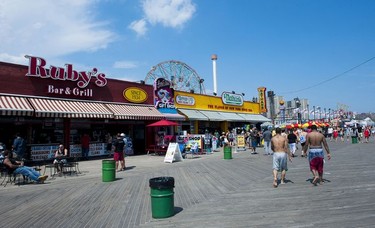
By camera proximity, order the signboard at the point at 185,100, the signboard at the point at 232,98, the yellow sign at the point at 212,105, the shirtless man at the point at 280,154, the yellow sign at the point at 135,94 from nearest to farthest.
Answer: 1. the shirtless man at the point at 280,154
2. the yellow sign at the point at 135,94
3. the signboard at the point at 185,100
4. the yellow sign at the point at 212,105
5. the signboard at the point at 232,98

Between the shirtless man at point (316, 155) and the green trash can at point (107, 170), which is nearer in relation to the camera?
the shirtless man at point (316, 155)

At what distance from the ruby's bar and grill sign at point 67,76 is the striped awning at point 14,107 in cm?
170

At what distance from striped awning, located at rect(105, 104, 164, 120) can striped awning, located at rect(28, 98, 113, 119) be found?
0.77 meters

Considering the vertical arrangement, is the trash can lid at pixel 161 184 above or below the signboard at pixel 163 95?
below

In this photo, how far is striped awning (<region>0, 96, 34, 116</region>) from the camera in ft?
49.1

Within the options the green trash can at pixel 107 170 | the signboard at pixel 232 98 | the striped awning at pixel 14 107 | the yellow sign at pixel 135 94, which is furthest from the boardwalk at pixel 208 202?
the signboard at pixel 232 98

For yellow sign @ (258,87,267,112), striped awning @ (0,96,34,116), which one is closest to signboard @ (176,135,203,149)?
striped awning @ (0,96,34,116)

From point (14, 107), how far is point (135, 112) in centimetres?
807

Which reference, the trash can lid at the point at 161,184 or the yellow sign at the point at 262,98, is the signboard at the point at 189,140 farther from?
the yellow sign at the point at 262,98

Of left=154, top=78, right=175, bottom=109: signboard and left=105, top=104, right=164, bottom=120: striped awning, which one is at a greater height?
left=154, top=78, right=175, bottom=109: signboard

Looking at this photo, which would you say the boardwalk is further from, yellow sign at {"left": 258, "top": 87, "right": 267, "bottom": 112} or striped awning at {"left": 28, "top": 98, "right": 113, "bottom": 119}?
yellow sign at {"left": 258, "top": 87, "right": 267, "bottom": 112}

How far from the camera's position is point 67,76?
61.6 feet

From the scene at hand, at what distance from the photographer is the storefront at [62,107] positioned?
1639 cm

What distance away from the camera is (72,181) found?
446 inches
